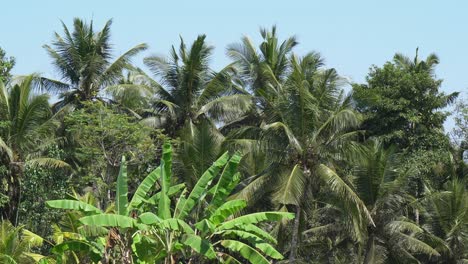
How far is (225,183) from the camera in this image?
1941cm

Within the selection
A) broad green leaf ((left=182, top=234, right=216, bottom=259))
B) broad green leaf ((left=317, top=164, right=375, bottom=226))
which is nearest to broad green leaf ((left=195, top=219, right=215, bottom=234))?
broad green leaf ((left=182, top=234, right=216, bottom=259))

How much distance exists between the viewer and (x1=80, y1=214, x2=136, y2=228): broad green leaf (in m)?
17.4

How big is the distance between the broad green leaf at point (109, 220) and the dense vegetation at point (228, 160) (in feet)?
0.08

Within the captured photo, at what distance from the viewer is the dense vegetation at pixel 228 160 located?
19.4 m

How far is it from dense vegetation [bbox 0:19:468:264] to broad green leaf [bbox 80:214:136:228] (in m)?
0.02

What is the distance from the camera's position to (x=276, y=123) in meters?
25.0

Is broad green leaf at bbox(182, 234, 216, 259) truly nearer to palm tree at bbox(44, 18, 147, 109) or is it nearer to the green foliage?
the green foliage

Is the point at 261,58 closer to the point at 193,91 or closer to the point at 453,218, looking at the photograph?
the point at 193,91

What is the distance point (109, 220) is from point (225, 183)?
3.06 m

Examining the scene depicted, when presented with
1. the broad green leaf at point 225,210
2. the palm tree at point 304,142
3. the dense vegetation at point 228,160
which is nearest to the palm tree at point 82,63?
the dense vegetation at point 228,160

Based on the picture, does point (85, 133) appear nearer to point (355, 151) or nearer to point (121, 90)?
point (121, 90)

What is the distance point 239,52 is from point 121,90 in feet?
19.1

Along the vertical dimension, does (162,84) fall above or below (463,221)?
above

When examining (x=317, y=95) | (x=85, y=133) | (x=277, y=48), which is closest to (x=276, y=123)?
(x=317, y=95)
